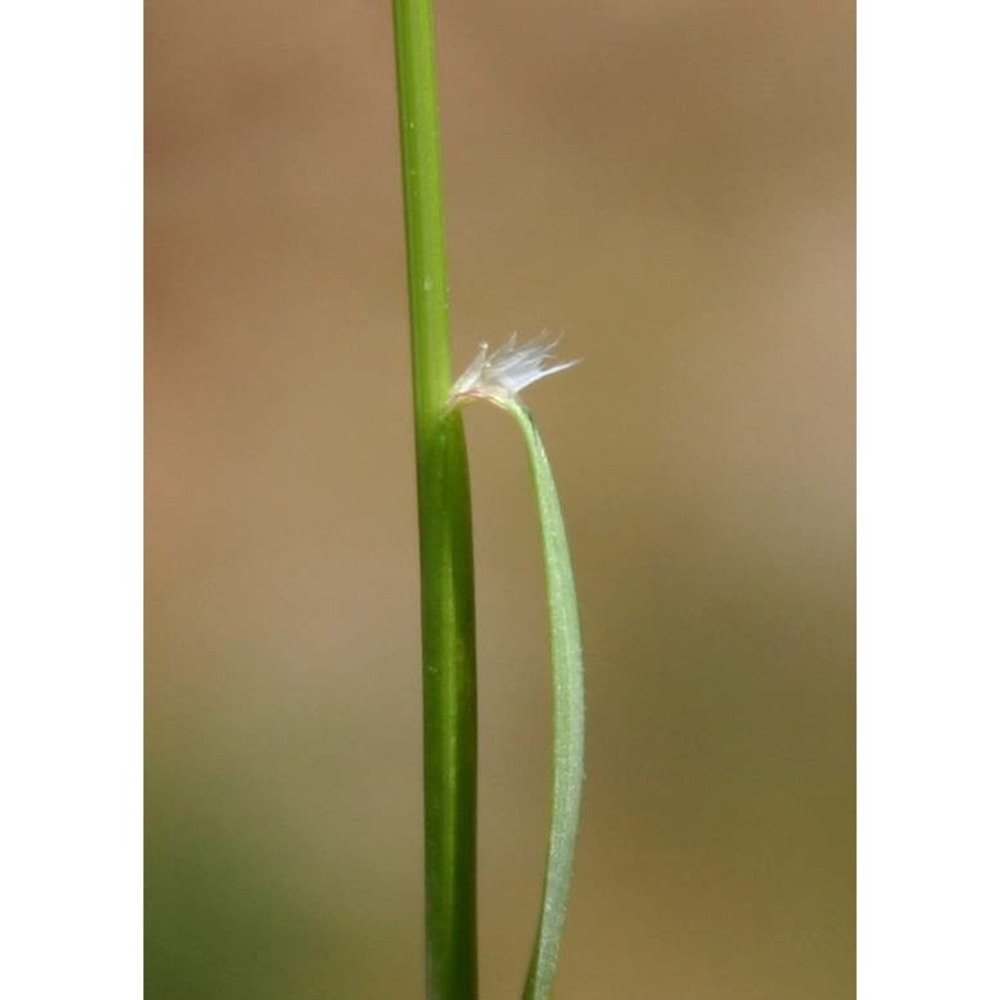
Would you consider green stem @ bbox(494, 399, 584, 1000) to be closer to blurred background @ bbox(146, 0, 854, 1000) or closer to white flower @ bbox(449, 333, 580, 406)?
white flower @ bbox(449, 333, 580, 406)

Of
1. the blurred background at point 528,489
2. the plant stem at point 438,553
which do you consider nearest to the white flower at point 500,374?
the plant stem at point 438,553

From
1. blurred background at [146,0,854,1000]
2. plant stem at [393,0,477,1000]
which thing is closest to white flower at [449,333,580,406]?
plant stem at [393,0,477,1000]

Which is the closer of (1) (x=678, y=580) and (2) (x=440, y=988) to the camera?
(2) (x=440, y=988)

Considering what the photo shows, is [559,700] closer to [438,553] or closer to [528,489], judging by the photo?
[438,553]

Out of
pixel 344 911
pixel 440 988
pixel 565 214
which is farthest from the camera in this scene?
pixel 565 214

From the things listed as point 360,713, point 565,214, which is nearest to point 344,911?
point 360,713

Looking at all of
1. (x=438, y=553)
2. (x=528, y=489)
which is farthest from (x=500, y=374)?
(x=528, y=489)

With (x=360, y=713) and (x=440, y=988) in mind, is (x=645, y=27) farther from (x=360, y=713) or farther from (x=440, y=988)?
(x=440, y=988)
